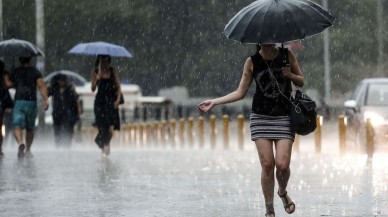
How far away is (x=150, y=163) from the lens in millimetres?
18859

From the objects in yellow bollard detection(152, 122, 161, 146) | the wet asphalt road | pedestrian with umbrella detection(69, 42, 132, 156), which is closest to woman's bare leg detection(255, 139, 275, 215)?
the wet asphalt road

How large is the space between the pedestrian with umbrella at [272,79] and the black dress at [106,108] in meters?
9.86

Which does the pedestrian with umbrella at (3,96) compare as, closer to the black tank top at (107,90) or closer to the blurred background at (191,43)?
the black tank top at (107,90)

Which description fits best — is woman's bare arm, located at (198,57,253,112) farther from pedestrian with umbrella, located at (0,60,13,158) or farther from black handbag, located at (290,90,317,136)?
pedestrian with umbrella, located at (0,60,13,158)

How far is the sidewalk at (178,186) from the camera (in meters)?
11.2

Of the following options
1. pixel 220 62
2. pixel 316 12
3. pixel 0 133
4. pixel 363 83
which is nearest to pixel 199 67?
pixel 220 62

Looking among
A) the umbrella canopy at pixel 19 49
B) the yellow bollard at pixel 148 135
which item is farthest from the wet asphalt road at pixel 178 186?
the yellow bollard at pixel 148 135

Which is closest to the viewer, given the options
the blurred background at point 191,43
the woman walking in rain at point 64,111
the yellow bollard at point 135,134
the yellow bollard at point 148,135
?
the woman walking in rain at point 64,111

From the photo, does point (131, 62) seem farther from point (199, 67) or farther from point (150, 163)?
point (150, 163)

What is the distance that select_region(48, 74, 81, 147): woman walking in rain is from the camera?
90.0 ft

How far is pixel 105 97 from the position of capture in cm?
1992

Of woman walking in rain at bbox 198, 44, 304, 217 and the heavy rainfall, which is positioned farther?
the heavy rainfall

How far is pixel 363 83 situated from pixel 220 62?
31983 mm

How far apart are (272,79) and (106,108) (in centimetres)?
1030
